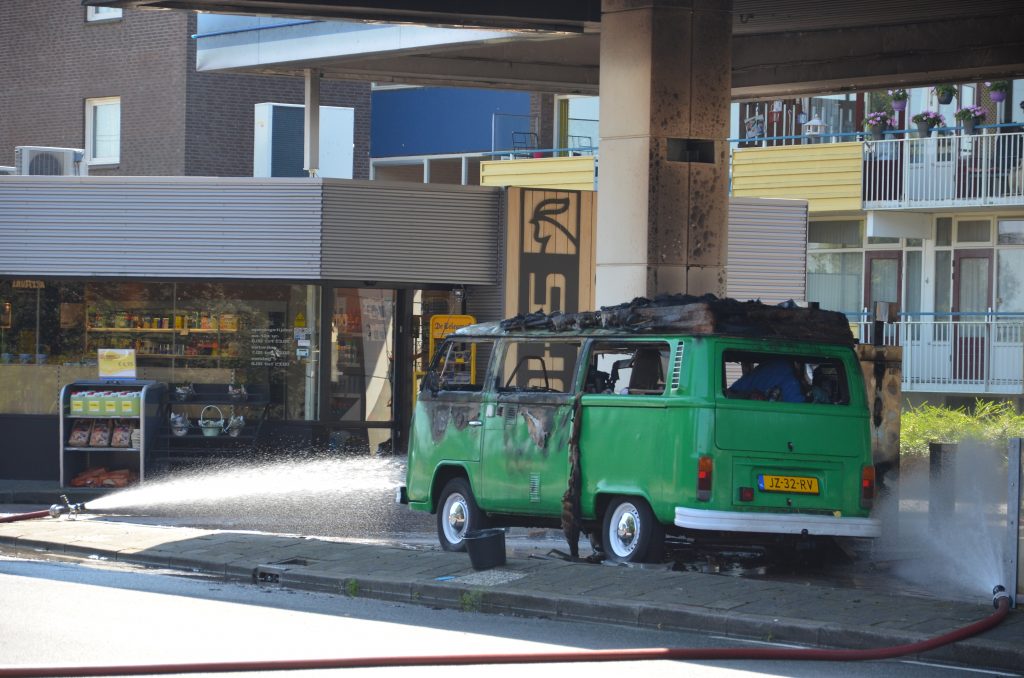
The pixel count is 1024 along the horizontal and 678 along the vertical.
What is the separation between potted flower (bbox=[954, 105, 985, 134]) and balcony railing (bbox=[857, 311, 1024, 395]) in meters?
3.56

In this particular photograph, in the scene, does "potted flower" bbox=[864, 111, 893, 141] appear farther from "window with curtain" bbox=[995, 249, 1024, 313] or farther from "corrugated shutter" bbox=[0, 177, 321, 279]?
"corrugated shutter" bbox=[0, 177, 321, 279]

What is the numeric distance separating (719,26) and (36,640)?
37.2ft

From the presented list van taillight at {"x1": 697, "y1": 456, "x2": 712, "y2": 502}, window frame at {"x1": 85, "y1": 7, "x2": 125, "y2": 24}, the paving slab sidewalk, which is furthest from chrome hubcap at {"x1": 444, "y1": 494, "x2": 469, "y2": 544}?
window frame at {"x1": 85, "y1": 7, "x2": 125, "y2": 24}

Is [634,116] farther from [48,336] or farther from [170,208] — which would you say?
[48,336]

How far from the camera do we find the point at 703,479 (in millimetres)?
13273

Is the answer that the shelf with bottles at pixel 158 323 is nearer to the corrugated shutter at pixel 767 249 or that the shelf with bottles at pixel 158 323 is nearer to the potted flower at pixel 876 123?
the corrugated shutter at pixel 767 249

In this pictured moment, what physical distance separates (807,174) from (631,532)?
21419 millimetres

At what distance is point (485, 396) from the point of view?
15266 mm

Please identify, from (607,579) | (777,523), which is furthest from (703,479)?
(607,579)

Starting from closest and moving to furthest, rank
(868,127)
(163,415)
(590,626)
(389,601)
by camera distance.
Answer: (590,626)
(389,601)
(163,415)
(868,127)

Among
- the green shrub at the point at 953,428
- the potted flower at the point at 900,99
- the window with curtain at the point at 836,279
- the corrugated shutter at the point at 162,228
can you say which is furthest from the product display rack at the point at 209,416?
the potted flower at the point at 900,99

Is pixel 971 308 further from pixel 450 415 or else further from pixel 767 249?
pixel 450 415

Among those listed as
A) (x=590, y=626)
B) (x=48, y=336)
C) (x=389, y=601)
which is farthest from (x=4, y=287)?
(x=590, y=626)

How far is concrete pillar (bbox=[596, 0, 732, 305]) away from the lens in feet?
61.3
